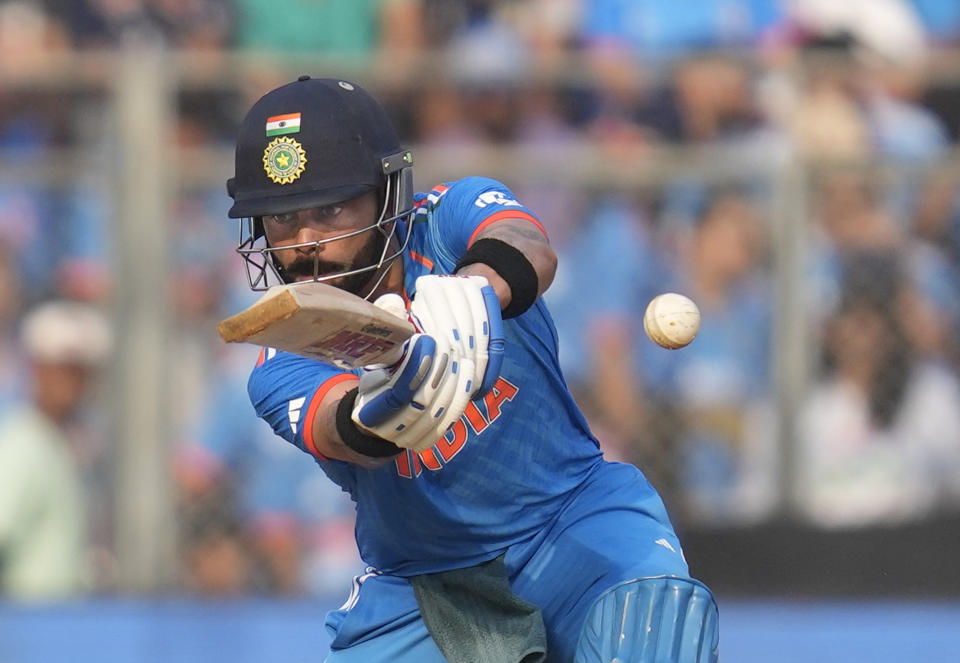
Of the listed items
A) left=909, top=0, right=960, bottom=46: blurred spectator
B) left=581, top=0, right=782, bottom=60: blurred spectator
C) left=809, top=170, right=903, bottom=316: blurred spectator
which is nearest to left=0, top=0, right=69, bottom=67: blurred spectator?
left=581, top=0, right=782, bottom=60: blurred spectator

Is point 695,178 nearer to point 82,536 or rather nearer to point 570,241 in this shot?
point 570,241

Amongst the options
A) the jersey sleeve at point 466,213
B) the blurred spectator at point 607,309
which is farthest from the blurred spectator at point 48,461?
the jersey sleeve at point 466,213

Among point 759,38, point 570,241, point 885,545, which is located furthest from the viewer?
point 759,38

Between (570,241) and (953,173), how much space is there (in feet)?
5.85

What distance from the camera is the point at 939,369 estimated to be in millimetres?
7027

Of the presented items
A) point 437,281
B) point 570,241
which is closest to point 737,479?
point 570,241

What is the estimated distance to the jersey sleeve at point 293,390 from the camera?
3.66m

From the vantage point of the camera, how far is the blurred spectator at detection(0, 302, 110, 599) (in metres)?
7.07

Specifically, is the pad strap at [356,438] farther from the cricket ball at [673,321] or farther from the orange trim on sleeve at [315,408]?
the cricket ball at [673,321]

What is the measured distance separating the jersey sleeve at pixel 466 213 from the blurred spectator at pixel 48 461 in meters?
3.59

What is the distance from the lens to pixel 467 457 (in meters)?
3.92

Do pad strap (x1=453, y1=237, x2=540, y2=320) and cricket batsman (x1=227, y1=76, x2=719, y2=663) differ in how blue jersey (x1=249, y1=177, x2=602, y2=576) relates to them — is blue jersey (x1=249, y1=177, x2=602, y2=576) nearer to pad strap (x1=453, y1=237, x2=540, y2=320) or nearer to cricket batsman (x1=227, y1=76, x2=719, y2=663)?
cricket batsman (x1=227, y1=76, x2=719, y2=663)

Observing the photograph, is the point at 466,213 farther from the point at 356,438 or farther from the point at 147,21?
the point at 147,21

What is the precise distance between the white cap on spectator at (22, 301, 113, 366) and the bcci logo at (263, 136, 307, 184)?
3811 mm
